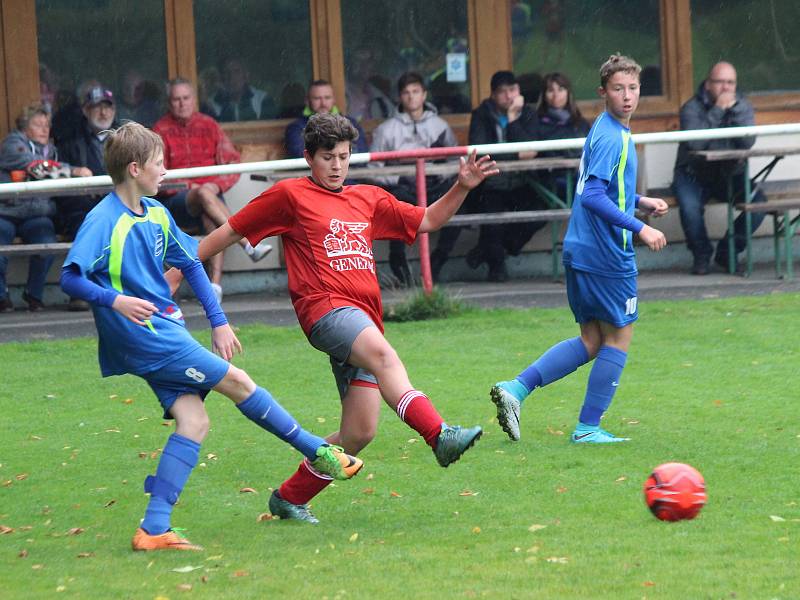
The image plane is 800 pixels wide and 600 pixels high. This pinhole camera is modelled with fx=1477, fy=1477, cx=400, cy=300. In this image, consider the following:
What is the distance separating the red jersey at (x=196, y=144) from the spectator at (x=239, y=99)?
0.69 m

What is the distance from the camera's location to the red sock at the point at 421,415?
17.9ft

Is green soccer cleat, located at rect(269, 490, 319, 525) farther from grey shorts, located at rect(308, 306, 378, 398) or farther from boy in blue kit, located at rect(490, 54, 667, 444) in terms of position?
boy in blue kit, located at rect(490, 54, 667, 444)

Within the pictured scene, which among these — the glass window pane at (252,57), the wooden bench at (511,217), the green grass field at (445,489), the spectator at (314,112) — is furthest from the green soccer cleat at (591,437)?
the glass window pane at (252,57)

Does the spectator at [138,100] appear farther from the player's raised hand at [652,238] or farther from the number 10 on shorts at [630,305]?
the player's raised hand at [652,238]

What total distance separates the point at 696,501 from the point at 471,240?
325 inches

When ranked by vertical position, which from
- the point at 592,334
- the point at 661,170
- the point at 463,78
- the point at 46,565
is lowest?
the point at 46,565

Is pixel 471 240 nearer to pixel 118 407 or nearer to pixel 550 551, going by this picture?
pixel 118 407

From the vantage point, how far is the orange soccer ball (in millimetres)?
5441

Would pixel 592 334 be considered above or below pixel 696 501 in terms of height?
above

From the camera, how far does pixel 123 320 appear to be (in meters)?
5.39

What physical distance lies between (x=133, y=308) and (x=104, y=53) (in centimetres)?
841

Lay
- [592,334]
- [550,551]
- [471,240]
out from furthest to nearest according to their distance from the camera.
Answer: [471,240], [592,334], [550,551]

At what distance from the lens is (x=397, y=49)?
1369 cm

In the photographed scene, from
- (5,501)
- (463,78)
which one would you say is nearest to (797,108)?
(463,78)
